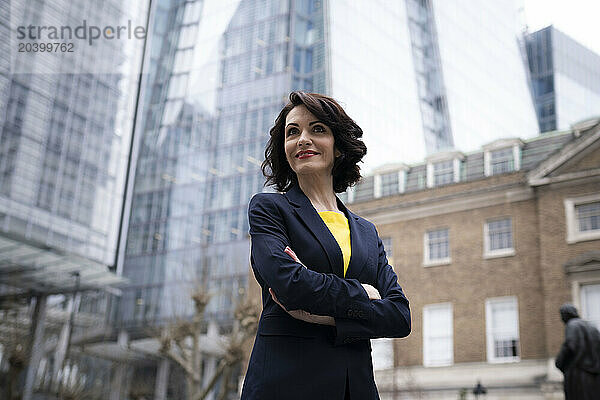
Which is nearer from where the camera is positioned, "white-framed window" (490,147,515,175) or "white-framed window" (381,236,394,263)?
"white-framed window" (381,236,394,263)

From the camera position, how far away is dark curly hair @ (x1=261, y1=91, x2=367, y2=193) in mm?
2607

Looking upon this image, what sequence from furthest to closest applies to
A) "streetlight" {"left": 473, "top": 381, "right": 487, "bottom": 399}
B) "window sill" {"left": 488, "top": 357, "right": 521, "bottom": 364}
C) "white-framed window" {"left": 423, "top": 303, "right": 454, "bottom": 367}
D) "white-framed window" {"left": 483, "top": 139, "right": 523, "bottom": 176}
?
"white-framed window" {"left": 483, "top": 139, "right": 523, "bottom": 176}
"white-framed window" {"left": 423, "top": 303, "right": 454, "bottom": 367}
"window sill" {"left": 488, "top": 357, "right": 521, "bottom": 364}
"streetlight" {"left": 473, "top": 381, "right": 487, "bottom": 399}

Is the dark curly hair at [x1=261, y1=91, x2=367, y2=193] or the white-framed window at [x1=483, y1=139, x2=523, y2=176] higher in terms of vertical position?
the white-framed window at [x1=483, y1=139, x2=523, y2=176]

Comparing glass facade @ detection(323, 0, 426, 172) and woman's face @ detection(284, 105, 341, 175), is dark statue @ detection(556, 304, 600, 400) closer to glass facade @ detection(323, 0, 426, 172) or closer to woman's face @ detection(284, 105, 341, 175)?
woman's face @ detection(284, 105, 341, 175)

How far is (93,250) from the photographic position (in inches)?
1443

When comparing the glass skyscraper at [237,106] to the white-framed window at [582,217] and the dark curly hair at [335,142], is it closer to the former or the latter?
the white-framed window at [582,217]

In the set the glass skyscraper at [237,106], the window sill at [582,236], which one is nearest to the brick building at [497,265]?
the window sill at [582,236]

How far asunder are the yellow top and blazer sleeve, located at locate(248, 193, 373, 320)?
197mm

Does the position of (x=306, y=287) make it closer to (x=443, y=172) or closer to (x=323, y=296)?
(x=323, y=296)

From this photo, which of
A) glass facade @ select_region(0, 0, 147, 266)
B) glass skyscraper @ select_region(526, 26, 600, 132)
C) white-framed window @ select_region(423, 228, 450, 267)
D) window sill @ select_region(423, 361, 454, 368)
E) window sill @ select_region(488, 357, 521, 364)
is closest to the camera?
window sill @ select_region(488, 357, 521, 364)

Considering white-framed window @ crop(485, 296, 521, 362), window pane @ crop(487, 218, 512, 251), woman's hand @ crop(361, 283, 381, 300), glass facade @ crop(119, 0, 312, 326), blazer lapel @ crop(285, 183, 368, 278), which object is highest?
glass facade @ crop(119, 0, 312, 326)

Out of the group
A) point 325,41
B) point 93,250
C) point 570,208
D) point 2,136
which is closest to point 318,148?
point 570,208

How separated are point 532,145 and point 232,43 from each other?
28925 millimetres

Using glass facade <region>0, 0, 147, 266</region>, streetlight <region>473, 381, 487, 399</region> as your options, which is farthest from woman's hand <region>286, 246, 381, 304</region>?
glass facade <region>0, 0, 147, 266</region>
